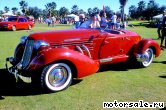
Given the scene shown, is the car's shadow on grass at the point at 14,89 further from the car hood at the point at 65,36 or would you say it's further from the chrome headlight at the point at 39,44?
the car hood at the point at 65,36

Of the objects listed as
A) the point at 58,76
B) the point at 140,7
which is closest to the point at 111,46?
the point at 58,76

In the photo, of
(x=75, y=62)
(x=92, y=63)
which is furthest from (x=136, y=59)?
(x=75, y=62)

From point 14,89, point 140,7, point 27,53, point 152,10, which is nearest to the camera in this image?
point 14,89

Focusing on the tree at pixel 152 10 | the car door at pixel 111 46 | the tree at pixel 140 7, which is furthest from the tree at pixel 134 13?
the car door at pixel 111 46

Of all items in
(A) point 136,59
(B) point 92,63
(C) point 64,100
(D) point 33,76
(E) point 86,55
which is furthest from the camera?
(A) point 136,59

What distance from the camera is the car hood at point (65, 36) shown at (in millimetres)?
6153

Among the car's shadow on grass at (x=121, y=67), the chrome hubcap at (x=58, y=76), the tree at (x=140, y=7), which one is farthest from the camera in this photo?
the tree at (x=140, y=7)

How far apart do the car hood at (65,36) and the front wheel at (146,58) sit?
5.81ft

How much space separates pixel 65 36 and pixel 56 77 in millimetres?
1131

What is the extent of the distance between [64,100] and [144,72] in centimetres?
304

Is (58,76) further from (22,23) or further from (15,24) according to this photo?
(22,23)

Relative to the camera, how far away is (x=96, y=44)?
22.7 feet

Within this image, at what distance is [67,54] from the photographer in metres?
5.79

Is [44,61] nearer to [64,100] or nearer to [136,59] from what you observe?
[64,100]
